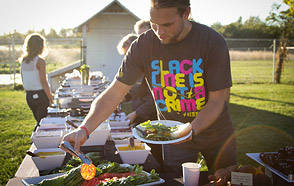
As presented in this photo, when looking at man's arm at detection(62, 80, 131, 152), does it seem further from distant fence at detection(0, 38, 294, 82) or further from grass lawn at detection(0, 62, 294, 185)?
distant fence at detection(0, 38, 294, 82)

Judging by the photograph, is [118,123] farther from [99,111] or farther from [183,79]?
[183,79]

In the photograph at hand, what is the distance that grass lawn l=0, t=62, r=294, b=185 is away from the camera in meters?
5.80

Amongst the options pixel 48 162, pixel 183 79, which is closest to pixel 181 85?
pixel 183 79

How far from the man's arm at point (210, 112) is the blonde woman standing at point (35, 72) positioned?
357 centimetres

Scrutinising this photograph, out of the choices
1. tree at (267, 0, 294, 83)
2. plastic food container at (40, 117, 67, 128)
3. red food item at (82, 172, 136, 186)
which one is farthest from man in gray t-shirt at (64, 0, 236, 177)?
tree at (267, 0, 294, 83)

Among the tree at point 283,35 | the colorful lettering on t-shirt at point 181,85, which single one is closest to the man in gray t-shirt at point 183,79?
the colorful lettering on t-shirt at point 181,85

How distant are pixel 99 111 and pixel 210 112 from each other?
2.52ft

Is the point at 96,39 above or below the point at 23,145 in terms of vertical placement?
above

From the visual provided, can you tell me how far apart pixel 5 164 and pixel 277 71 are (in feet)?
45.9

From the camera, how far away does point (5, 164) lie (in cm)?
513

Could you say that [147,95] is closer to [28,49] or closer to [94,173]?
[94,173]

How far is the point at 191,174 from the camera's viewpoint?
73.9 inches

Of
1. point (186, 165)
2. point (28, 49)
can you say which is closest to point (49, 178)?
point (186, 165)

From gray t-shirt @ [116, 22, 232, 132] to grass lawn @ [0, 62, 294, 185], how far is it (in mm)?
3213
